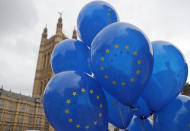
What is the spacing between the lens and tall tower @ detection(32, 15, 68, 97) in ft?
192

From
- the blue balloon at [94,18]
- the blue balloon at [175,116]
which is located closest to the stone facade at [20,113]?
the blue balloon at [94,18]

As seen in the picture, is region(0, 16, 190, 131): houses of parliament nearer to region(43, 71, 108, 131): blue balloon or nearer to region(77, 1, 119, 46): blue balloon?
region(77, 1, 119, 46): blue balloon

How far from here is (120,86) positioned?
425 cm

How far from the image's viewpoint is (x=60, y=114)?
431 centimetres

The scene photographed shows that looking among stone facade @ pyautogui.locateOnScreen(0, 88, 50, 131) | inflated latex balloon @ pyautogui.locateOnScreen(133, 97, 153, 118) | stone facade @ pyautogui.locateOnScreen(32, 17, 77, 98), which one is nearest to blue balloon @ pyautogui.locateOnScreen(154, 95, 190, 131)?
inflated latex balloon @ pyautogui.locateOnScreen(133, 97, 153, 118)

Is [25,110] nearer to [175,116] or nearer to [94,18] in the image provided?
[94,18]

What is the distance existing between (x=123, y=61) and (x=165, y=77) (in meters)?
1.45

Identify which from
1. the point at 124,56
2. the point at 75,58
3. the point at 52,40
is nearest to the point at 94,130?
the point at 124,56

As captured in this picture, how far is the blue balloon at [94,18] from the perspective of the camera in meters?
5.76

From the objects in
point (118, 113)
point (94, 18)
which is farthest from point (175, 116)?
point (94, 18)

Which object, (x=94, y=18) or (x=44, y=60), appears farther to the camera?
(x=44, y=60)

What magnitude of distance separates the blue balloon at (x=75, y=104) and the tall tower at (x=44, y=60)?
178 feet

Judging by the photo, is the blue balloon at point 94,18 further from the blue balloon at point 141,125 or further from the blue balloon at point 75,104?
the blue balloon at point 141,125

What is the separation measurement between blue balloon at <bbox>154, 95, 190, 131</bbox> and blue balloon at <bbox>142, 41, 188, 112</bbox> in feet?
0.70
